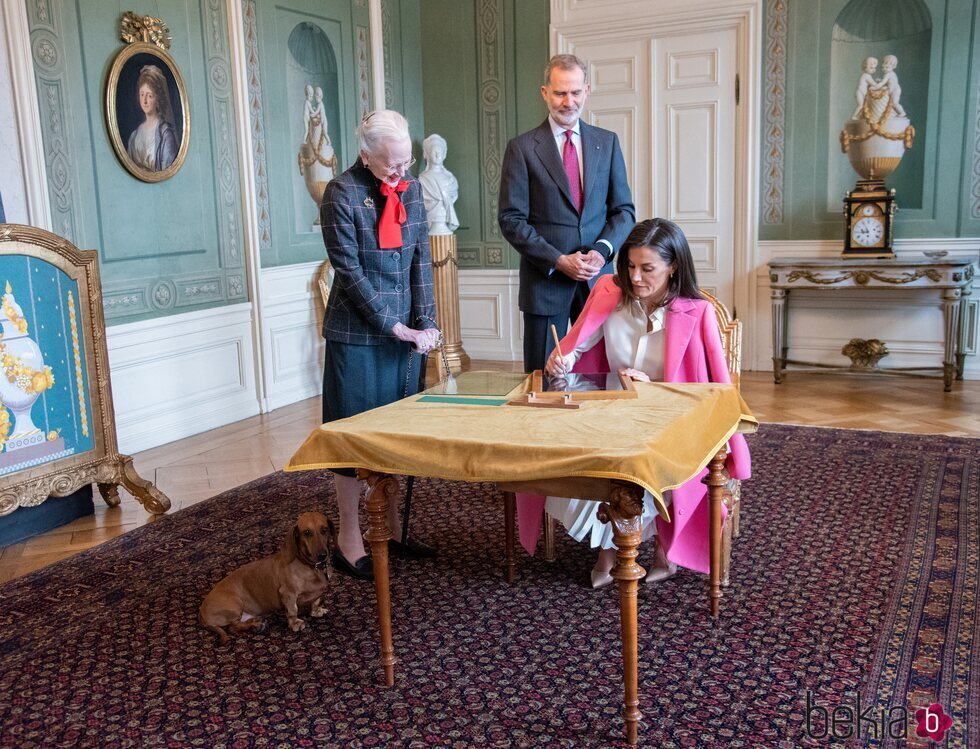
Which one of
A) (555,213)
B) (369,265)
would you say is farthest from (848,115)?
(369,265)

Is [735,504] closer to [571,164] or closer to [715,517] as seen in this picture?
[715,517]

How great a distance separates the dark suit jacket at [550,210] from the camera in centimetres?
383

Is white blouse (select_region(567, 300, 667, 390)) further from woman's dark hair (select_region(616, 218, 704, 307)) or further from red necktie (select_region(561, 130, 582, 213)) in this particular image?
red necktie (select_region(561, 130, 582, 213))

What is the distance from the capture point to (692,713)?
238cm

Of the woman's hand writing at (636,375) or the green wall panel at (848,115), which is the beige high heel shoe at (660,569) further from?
the green wall panel at (848,115)

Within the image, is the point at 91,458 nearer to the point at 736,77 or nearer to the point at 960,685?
the point at 960,685

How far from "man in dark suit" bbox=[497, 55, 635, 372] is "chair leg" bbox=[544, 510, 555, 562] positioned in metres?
0.66

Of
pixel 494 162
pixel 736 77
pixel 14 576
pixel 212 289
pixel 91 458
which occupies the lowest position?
pixel 14 576

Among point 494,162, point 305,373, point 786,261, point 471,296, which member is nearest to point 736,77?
point 786,261

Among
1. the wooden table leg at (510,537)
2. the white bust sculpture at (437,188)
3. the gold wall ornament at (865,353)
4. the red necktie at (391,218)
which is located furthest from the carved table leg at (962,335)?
the red necktie at (391,218)

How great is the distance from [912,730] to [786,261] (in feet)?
15.7

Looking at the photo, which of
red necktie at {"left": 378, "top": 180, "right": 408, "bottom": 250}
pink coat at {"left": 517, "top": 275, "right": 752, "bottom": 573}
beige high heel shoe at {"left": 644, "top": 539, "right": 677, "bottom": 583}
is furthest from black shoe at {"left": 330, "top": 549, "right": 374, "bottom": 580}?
red necktie at {"left": 378, "top": 180, "right": 408, "bottom": 250}

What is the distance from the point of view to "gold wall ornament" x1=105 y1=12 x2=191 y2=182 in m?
Result: 5.21
